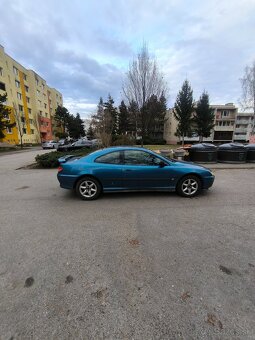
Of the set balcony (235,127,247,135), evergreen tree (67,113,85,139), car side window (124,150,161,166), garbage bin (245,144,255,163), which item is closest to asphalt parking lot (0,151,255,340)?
car side window (124,150,161,166)

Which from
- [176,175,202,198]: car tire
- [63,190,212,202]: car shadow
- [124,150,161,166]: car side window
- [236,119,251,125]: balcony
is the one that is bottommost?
[63,190,212,202]: car shadow

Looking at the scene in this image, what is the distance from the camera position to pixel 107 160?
500cm

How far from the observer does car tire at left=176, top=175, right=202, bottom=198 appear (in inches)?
200

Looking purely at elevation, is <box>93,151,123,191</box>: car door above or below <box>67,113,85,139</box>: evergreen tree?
below

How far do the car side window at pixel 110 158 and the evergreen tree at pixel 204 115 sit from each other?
38.1 m

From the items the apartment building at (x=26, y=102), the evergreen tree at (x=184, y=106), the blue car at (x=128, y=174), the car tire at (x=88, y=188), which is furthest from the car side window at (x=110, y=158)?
the evergreen tree at (x=184, y=106)

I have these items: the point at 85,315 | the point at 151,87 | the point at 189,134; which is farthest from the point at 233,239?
the point at 189,134

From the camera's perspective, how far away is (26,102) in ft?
130

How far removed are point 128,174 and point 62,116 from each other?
55468 millimetres

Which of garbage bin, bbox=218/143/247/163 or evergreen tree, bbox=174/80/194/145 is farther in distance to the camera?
evergreen tree, bbox=174/80/194/145

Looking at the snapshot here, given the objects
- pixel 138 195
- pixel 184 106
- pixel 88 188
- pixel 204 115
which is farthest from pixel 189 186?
pixel 204 115

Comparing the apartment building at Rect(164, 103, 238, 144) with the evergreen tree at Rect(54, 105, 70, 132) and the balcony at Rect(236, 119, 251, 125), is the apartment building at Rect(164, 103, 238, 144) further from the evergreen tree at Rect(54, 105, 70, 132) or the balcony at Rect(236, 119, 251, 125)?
the evergreen tree at Rect(54, 105, 70, 132)

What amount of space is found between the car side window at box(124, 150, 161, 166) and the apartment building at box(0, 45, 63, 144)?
3046cm

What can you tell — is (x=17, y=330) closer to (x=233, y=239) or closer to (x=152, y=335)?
(x=152, y=335)
